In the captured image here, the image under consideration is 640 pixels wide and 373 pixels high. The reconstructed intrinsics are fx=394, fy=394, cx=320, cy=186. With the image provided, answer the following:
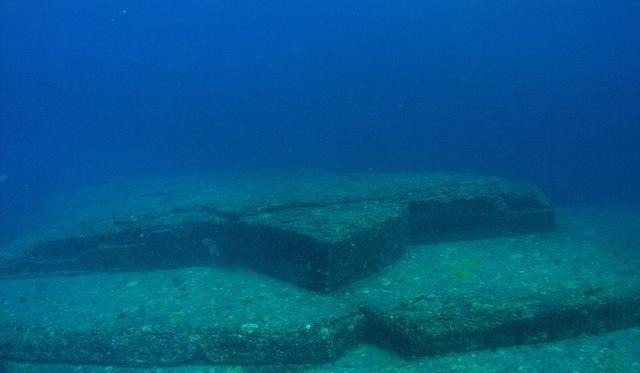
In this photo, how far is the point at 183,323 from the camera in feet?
15.5

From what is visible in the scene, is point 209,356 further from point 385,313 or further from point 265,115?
point 265,115

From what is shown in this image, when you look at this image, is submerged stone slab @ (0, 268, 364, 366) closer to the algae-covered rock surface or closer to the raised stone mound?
the algae-covered rock surface

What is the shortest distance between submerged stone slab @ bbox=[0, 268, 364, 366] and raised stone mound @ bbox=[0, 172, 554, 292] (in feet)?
2.10

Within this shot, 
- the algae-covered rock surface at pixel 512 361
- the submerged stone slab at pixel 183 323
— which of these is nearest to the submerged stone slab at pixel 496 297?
the algae-covered rock surface at pixel 512 361

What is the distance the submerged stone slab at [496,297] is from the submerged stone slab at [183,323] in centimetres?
54

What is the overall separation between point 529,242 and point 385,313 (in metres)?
3.57

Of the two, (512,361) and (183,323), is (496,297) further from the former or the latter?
(183,323)

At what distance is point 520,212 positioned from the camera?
7121 millimetres

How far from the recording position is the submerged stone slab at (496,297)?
4.23 meters

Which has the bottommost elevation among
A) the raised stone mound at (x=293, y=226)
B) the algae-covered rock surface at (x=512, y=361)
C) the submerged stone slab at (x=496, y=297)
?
the algae-covered rock surface at (x=512, y=361)

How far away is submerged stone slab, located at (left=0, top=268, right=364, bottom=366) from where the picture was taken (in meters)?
4.37

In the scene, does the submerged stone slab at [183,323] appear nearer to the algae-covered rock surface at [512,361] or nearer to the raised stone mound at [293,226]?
the algae-covered rock surface at [512,361]

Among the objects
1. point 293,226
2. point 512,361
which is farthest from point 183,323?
point 512,361

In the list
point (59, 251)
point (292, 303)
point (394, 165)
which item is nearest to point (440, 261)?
point (292, 303)
